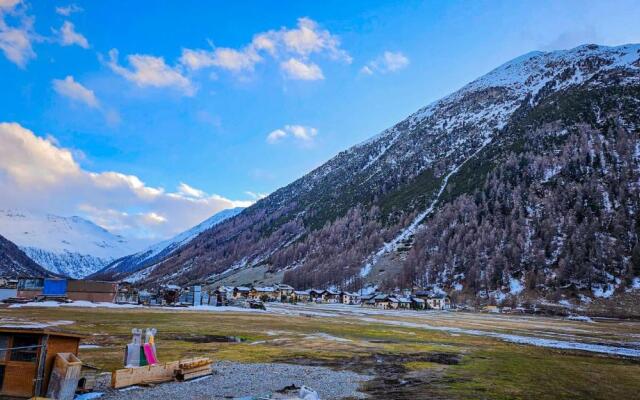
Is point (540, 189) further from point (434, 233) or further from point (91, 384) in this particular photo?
point (91, 384)

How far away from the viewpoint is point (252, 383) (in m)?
19.8

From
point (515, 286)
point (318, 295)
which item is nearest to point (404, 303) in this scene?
Result: point (515, 286)

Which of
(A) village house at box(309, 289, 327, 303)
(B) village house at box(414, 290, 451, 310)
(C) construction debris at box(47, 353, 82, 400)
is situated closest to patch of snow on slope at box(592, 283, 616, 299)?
(B) village house at box(414, 290, 451, 310)

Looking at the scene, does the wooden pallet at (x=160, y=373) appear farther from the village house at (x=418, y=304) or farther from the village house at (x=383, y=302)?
the village house at (x=418, y=304)

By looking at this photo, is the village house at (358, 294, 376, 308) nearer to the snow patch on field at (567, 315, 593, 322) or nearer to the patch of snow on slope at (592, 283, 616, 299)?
the snow patch on field at (567, 315, 593, 322)

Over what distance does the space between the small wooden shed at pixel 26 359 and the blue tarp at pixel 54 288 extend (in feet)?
283

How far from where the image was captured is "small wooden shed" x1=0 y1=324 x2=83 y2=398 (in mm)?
15305

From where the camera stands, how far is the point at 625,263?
125 metres

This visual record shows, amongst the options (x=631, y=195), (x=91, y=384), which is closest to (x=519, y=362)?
(x=91, y=384)

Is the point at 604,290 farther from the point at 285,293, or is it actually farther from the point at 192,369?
the point at 192,369

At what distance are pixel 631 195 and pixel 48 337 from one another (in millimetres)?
178192

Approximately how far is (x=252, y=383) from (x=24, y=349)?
910cm

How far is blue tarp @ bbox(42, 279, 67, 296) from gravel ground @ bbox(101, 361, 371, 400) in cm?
8113

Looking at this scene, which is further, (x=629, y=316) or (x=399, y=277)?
(x=399, y=277)
